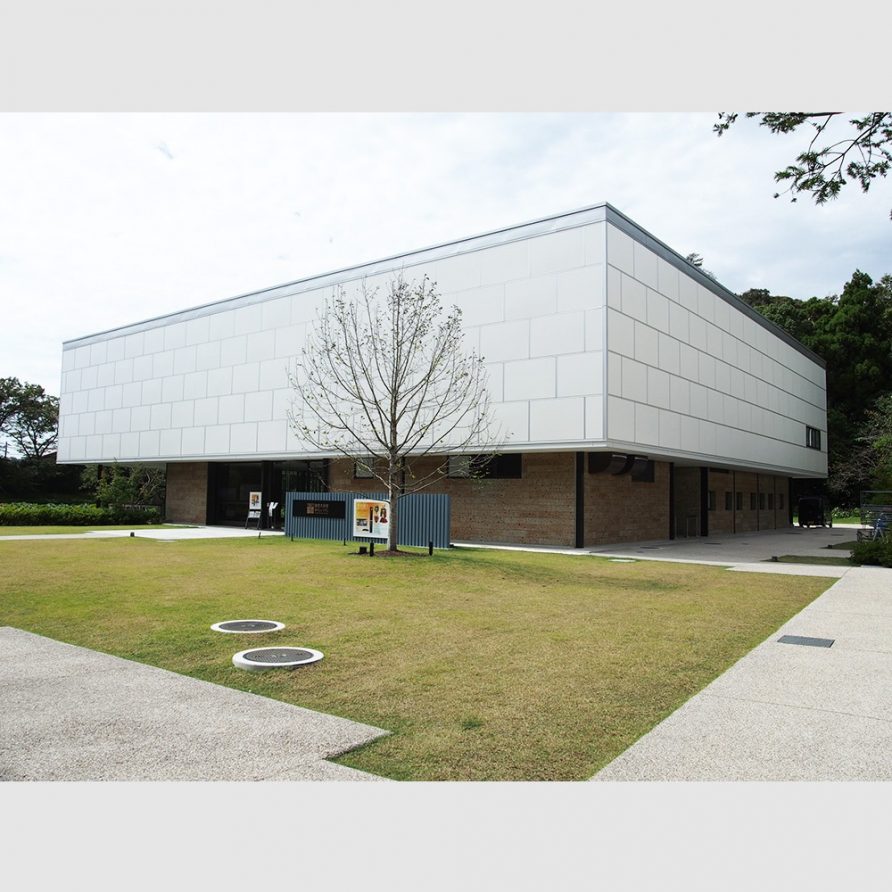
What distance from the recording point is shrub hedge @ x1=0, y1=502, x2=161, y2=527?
33.2 meters

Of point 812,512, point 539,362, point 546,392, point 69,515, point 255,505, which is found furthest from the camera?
point 812,512

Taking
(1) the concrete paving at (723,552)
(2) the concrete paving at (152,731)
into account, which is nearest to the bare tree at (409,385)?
(1) the concrete paving at (723,552)

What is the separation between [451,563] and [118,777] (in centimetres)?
1314

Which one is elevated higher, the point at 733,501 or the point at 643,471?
the point at 643,471

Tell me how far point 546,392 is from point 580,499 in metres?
3.67

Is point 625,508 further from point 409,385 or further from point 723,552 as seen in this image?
point 409,385

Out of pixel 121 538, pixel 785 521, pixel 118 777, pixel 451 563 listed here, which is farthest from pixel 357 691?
pixel 785 521

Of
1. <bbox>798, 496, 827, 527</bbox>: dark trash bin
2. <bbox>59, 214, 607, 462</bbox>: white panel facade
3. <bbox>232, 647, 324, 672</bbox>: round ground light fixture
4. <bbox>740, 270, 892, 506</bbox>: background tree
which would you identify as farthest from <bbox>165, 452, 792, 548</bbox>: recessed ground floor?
<bbox>232, 647, 324, 672</bbox>: round ground light fixture

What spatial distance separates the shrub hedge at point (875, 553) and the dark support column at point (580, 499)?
7690 millimetres

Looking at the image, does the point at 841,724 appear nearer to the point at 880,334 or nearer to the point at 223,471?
the point at 223,471

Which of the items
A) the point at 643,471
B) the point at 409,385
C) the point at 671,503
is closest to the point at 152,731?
the point at 409,385

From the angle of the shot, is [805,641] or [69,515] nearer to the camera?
[805,641]

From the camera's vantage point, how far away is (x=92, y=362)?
42.5 metres

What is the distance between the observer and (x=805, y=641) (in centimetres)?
Answer: 916
